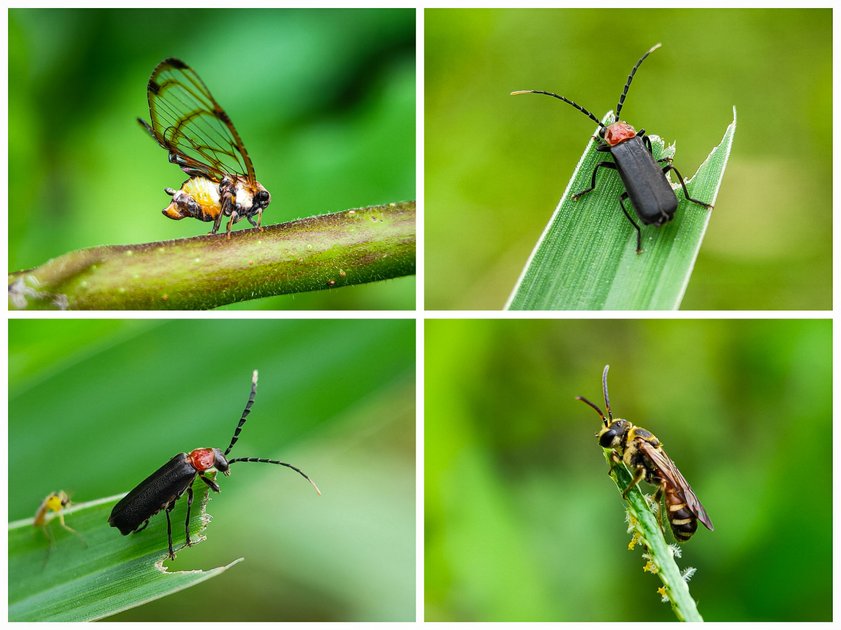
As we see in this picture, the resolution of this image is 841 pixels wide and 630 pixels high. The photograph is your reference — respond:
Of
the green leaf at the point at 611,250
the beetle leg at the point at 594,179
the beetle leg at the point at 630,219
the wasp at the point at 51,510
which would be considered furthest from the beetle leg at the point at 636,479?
the wasp at the point at 51,510

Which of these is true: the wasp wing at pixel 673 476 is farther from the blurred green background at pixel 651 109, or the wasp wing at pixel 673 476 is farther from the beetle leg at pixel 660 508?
the blurred green background at pixel 651 109

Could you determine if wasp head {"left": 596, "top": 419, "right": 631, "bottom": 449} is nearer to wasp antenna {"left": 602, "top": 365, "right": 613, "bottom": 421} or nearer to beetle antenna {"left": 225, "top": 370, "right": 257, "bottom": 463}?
wasp antenna {"left": 602, "top": 365, "right": 613, "bottom": 421}

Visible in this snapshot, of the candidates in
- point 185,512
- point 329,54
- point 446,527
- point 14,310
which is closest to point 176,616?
point 185,512

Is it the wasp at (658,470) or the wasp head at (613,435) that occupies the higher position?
the wasp head at (613,435)

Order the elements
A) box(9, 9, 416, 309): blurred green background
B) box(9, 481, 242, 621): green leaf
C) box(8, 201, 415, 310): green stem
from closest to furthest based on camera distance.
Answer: box(8, 201, 415, 310): green stem
box(9, 481, 242, 621): green leaf
box(9, 9, 416, 309): blurred green background

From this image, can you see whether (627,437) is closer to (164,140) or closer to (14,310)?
(164,140)

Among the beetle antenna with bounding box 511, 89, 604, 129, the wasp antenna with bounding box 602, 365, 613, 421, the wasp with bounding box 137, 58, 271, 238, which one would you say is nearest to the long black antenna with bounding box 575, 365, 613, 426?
the wasp antenna with bounding box 602, 365, 613, 421
